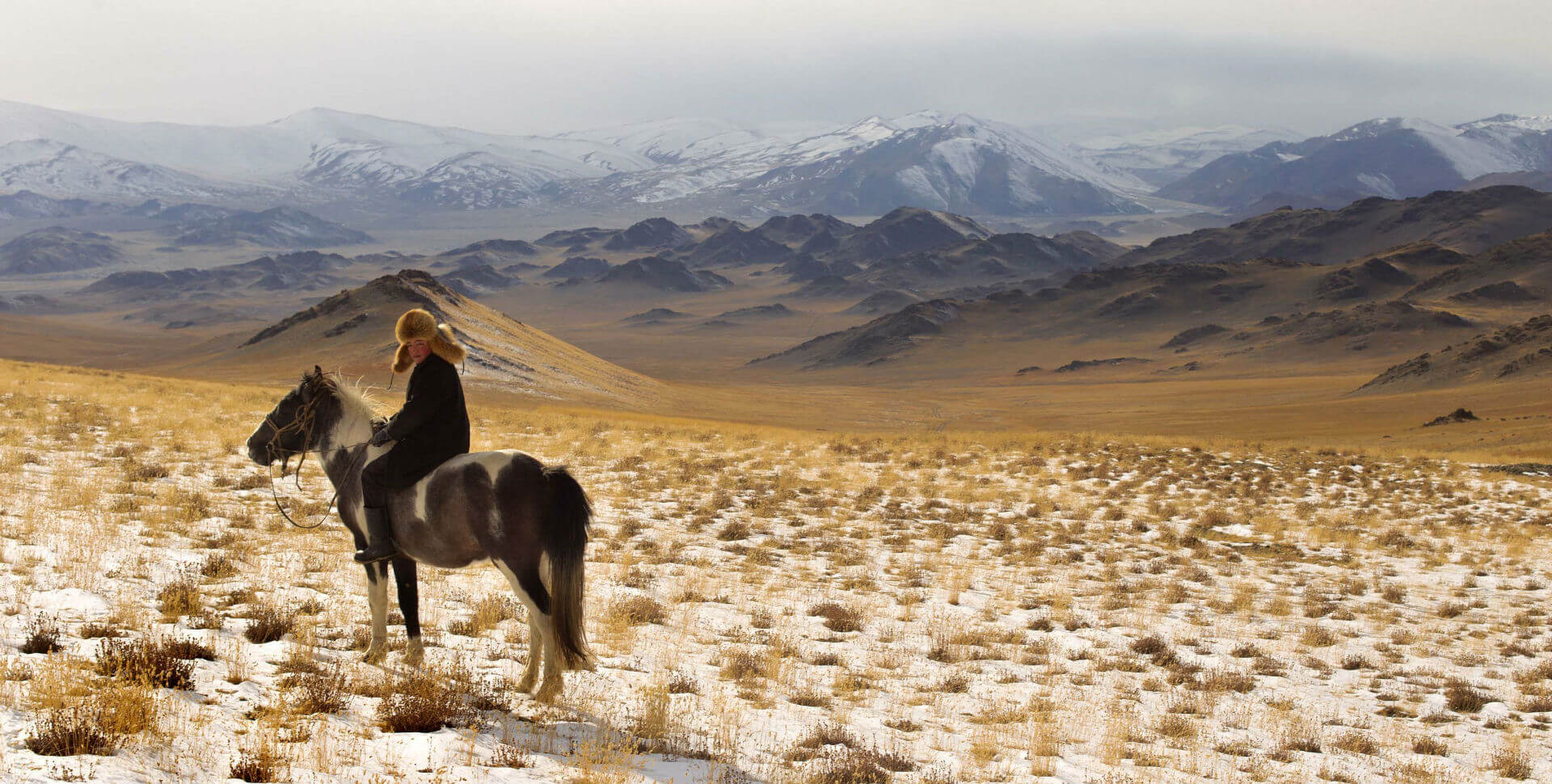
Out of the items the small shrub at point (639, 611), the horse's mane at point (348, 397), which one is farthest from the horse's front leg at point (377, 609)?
the small shrub at point (639, 611)

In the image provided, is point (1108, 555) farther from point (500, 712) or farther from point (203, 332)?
point (203, 332)

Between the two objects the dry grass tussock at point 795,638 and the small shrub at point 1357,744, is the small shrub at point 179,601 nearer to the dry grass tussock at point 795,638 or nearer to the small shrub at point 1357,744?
the dry grass tussock at point 795,638

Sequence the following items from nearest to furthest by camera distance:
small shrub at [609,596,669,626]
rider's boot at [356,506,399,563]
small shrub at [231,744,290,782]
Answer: small shrub at [231,744,290,782] → rider's boot at [356,506,399,563] → small shrub at [609,596,669,626]

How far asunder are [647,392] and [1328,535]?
63.8m

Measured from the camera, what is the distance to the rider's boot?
25.9 ft

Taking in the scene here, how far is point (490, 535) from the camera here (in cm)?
750

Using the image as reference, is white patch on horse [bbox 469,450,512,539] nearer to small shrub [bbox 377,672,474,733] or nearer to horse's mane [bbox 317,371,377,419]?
small shrub [bbox 377,672,474,733]

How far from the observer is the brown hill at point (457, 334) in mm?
65312

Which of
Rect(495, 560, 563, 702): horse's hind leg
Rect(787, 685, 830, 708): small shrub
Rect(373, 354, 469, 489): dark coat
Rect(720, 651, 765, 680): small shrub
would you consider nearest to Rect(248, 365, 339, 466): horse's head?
Rect(373, 354, 469, 489): dark coat

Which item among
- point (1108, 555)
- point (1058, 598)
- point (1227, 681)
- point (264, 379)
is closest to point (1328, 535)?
point (1108, 555)

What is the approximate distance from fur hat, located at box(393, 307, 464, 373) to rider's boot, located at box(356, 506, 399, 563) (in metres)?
1.10

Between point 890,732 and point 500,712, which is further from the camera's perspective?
point 890,732

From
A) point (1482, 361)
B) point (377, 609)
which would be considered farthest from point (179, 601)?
point (1482, 361)

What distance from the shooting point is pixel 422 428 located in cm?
781
